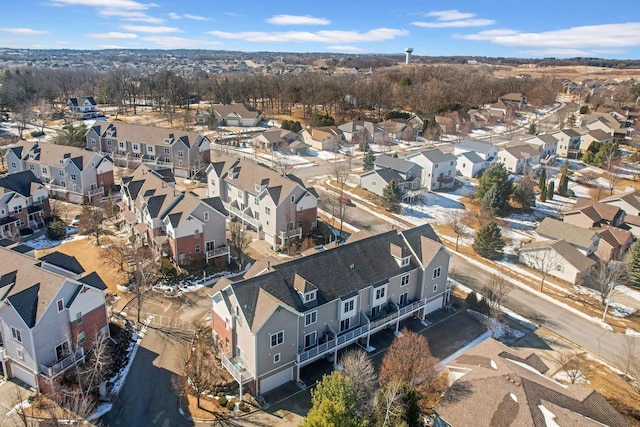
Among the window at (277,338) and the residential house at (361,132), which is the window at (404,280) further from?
the residential house at (361,132)

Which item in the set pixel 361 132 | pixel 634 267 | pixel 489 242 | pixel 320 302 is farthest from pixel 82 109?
pixel 634 267

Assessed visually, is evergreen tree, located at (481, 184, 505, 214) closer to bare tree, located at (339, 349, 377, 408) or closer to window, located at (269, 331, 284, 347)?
bare tree, located at (339, 349, 377, 408)

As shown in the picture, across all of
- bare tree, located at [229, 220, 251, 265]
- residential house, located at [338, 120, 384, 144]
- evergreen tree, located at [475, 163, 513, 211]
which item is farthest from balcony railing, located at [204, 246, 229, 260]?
residential house, located at [338, 120, 384, 144]

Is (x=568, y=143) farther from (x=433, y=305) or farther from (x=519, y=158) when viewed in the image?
(x=433, y=305)

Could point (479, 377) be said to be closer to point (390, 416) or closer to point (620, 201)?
point (390, 416)

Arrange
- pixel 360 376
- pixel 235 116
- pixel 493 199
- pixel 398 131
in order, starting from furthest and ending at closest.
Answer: pixel 235 116
pixel 398 131
pixel 493 199
pixel 360 376
